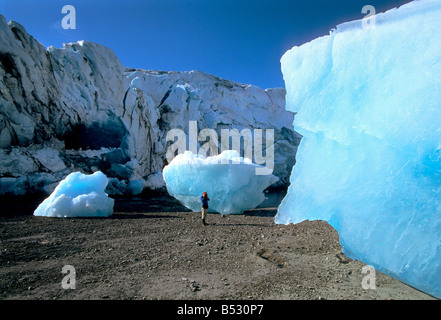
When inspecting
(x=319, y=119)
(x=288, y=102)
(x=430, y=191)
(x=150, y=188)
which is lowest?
(x=150, y=188)

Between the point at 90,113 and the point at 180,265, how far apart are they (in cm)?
1587

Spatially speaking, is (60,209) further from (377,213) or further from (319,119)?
(377,213)

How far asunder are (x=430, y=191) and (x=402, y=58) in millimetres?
1671

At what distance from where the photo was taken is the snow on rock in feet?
44.4

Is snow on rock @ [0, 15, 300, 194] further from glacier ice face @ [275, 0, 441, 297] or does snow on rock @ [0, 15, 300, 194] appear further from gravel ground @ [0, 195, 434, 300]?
glacier ice face @ [275, 0, 441, 297]

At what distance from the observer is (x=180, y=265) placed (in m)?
4.05

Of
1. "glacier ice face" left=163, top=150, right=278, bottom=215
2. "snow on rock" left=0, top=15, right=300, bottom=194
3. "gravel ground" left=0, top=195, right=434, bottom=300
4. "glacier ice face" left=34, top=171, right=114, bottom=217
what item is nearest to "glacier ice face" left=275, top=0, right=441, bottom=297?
"gravel ground" left=0, top=195, right=434, bottom=300

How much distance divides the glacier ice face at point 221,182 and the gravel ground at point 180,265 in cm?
371

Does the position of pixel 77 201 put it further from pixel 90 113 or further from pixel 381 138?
pixel 90 113

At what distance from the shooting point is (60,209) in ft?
26.4

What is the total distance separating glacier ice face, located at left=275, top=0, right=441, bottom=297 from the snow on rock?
1396cm

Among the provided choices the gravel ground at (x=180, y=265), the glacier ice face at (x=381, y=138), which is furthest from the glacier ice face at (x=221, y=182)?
the glacier ice face at (x=381, y=138)

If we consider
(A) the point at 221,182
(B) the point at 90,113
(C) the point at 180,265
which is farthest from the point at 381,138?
(B) the point at 90,113
